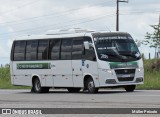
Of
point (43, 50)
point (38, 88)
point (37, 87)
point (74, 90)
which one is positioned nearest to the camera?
point (43, 50)

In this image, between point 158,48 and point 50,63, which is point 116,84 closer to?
point 50,63

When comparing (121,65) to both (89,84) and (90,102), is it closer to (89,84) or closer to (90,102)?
(89,84)

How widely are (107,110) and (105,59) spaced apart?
1063cm

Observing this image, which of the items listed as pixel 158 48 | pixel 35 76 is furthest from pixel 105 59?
pixel 158 48

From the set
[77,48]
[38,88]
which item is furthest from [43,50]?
[77,48]

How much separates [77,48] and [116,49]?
7.00ft

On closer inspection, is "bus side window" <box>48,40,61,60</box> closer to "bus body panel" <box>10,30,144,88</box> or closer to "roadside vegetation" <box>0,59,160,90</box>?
"bus body panel" <box>10,30,144,88</box>

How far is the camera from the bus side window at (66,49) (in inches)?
1194

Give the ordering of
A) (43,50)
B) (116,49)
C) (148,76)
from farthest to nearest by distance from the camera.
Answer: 1. (148,76)
2. (43,50)
3. (116,49)

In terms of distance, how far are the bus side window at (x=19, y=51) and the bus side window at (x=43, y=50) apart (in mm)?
1512

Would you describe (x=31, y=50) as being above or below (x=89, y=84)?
above

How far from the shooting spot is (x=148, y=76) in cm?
4344

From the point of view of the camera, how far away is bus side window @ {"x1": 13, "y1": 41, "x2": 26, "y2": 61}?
110 feet

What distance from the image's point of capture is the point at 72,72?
30.1 m
